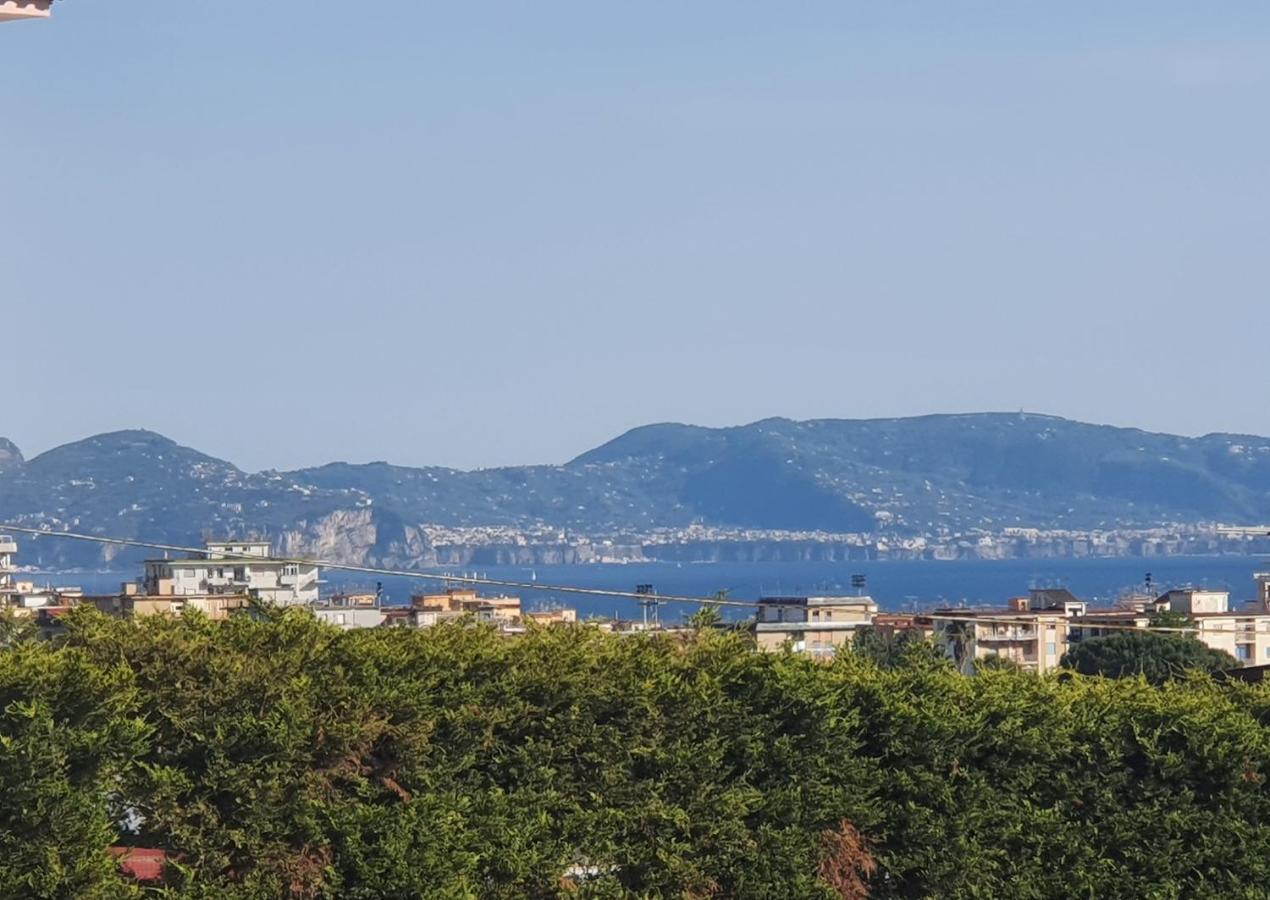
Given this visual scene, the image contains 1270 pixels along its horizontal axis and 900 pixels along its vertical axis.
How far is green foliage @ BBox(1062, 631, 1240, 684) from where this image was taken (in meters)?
59.6

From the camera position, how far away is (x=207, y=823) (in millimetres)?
13414

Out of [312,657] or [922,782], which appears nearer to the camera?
[312,657]

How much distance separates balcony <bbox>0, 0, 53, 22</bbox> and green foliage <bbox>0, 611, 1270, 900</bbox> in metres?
3.80


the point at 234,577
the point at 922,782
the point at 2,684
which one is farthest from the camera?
the point at 234,577

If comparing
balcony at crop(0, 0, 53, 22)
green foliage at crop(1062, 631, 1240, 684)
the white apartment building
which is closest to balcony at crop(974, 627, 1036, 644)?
green foliage at crop(1062, 631, 1240, 684)

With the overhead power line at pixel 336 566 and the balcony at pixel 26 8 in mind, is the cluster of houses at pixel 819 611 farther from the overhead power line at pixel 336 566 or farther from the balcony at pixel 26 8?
the balcony at pixel 26 8

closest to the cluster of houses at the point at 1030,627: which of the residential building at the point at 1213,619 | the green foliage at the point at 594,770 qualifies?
the residential building at the point at 1213,619

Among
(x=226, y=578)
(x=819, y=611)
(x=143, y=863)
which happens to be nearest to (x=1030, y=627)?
(x=819, y=611)

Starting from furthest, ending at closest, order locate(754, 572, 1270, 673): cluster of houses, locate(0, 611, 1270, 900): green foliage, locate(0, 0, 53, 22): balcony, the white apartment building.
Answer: the white apartment building < locate(754, 572, 1270, 673): cluster of houses < locate(0, 0, 53, 22): balcony < locate(0, 611, 1270, 900): green foliage

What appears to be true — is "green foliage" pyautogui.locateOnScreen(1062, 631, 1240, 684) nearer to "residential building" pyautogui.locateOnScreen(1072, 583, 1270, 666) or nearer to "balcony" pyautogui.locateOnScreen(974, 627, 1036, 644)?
"residential building" pyautogui.locateOnScreen(1072, 583, 1270, 666)

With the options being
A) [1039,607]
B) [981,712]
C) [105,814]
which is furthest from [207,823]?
[1039,607]

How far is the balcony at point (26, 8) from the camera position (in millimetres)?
14039

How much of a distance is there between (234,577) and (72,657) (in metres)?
86.1

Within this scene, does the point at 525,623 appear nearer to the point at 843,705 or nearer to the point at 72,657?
the point at 843,705
